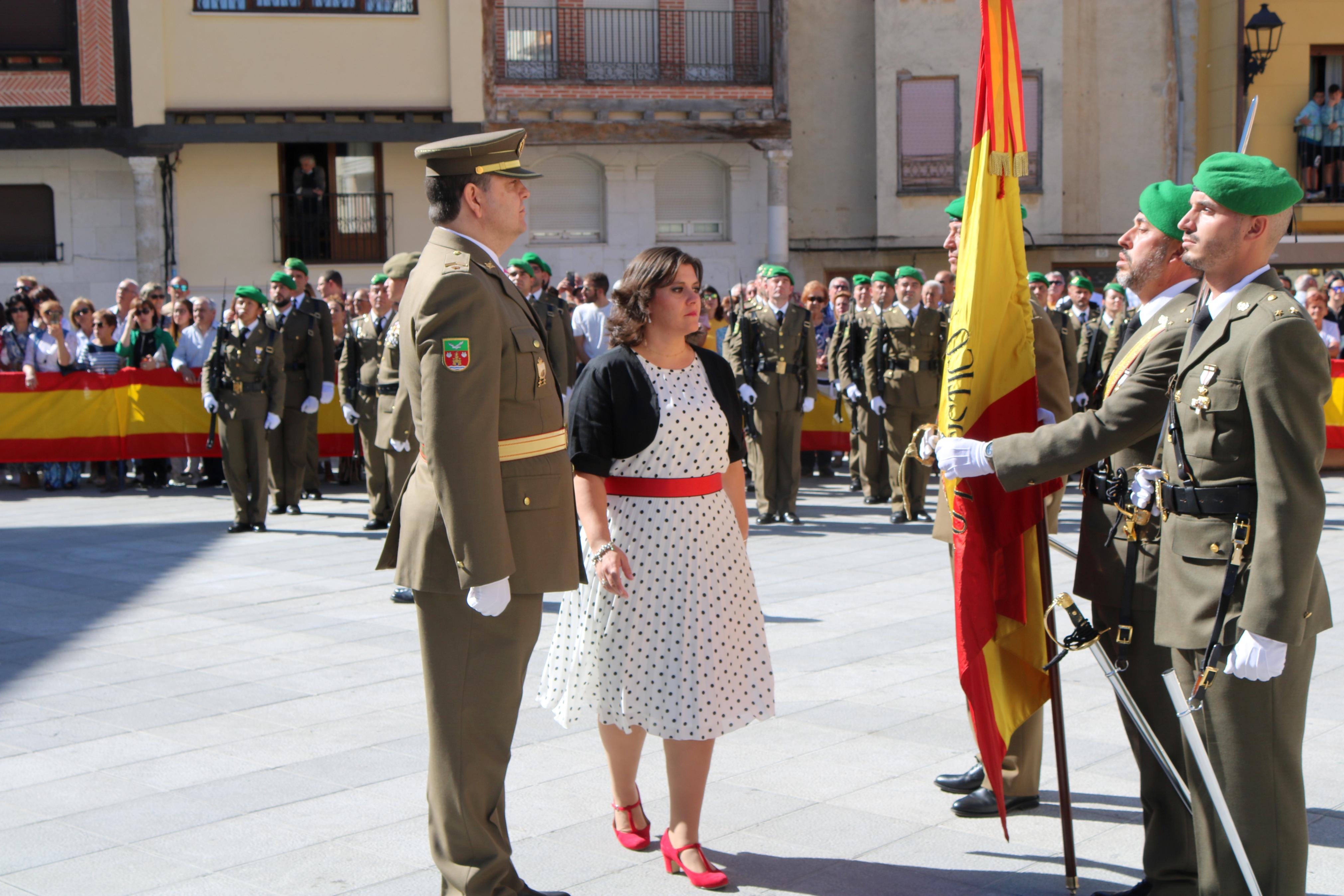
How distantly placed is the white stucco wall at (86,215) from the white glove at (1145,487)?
71.0ft

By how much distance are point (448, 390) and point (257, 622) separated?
4.87 metres

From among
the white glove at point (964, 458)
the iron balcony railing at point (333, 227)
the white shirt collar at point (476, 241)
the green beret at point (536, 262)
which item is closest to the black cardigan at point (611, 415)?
the white shirt collar at point (476, 241)

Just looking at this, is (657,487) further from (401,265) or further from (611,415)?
(401,265)

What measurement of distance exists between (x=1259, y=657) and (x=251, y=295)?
9.85 metres

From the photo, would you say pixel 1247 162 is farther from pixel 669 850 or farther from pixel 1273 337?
pixel 669 850

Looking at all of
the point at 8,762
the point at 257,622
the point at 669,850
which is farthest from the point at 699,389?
the point at 257,622

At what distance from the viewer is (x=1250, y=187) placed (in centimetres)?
334

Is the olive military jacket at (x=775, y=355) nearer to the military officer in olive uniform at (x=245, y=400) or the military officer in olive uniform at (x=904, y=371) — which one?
the military officer in olive uniform at (x=904, y=371)

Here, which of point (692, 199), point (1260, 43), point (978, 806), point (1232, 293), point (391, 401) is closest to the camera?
point (1232, 293)

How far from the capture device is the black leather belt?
3.32 meters

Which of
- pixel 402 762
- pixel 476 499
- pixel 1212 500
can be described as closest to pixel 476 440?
pixel 476 499

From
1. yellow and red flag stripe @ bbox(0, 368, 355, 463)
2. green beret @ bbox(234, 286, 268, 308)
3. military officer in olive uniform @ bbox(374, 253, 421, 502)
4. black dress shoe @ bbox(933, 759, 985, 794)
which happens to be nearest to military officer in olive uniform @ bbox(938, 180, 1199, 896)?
black dress shoe @ bbox(933, 759, 985, 794)

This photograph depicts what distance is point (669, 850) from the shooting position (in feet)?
14.0

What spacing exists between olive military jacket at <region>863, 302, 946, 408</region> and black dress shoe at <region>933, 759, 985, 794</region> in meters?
7.27
